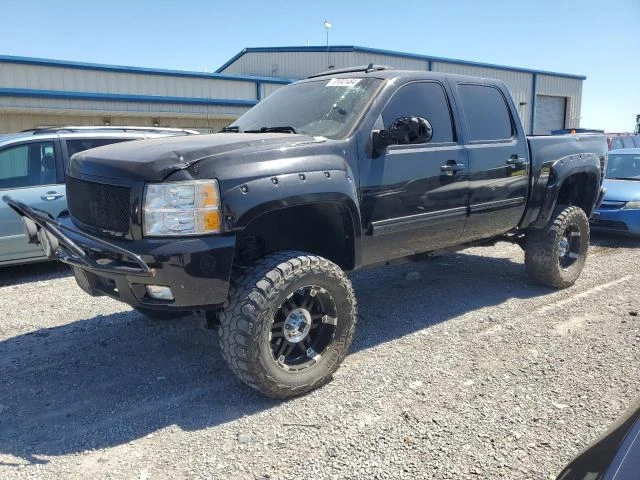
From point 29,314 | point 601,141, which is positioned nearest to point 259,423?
point 29,314

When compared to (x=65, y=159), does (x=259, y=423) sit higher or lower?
lower

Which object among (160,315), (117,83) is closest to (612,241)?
(160,315)

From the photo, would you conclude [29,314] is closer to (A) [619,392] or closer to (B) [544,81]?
(A) [619,392]

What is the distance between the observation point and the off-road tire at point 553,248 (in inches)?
221

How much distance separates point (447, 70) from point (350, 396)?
24449 millimetres

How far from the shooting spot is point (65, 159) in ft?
21.9

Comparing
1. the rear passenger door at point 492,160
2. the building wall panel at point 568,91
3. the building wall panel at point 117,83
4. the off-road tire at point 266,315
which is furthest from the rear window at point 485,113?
the building wall panel at point 568,91

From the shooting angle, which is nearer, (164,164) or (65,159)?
(164,164)

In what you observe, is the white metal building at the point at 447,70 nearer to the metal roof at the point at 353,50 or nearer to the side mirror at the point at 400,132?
the metal roof at the point at 353,50

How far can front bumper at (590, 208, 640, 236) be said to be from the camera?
819 cm

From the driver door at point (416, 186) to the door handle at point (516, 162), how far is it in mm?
699

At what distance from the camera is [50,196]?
6.49 metres

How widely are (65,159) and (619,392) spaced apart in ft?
20.8

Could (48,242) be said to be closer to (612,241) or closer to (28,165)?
(28,165)
